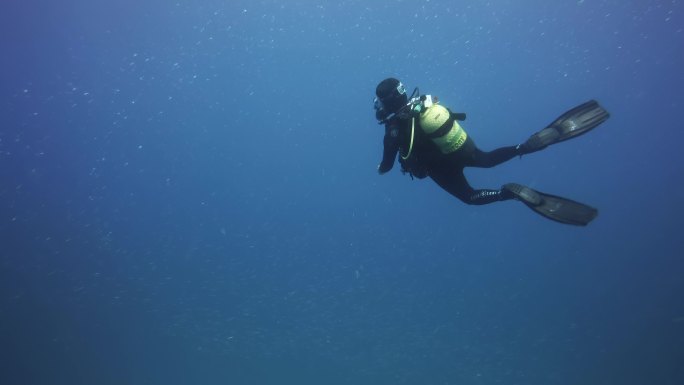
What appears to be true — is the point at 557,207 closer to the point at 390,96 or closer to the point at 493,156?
the point at 493,156

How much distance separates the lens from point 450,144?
5.38 metres

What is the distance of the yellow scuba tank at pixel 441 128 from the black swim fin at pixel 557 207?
851 mm

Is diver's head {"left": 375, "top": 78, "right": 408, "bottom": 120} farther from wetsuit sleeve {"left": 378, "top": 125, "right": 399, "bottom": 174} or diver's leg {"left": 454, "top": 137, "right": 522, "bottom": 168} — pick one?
diver's leg {"left": 454, "top": 137, "right": 522, "bottom": 168}

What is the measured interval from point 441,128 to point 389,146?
641 mm

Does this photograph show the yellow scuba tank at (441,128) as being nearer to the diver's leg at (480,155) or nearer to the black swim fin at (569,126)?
the diver's leg at (480,155)

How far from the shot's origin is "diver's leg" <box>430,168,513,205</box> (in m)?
5.75

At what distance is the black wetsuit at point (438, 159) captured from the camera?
529 centimetres

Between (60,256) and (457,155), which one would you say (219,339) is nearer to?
(60,256)

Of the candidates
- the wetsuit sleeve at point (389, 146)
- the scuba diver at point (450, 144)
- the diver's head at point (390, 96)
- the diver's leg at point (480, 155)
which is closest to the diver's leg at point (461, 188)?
the scuba diver at point (450, 144)

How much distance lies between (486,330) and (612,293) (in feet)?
27.5

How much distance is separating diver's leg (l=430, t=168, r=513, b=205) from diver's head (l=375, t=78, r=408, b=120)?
1.12 m

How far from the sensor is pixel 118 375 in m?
25.0

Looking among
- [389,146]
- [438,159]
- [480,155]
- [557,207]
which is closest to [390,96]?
[389,146]

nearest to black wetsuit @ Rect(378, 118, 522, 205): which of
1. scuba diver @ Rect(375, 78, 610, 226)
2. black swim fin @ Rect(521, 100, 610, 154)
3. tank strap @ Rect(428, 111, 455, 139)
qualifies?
scuba diver @ Rect(375, 78, 610, 226)
